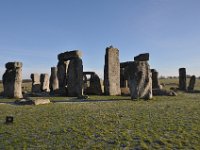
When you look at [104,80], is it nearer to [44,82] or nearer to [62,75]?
[62,75]

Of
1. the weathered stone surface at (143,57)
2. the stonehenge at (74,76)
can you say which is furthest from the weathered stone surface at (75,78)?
the weathered stone surface at (143,57)

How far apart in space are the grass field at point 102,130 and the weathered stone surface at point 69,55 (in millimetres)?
16780

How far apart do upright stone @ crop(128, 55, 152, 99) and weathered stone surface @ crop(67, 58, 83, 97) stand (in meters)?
7.19

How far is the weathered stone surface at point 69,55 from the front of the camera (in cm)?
3317

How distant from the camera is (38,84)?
43688 millimetres

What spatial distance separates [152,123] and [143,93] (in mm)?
11786

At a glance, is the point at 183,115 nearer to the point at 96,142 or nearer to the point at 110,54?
the point at 96,142

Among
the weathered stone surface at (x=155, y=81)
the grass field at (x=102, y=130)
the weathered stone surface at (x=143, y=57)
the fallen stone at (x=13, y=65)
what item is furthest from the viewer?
the weathered stone surface at (x=155, y=81)

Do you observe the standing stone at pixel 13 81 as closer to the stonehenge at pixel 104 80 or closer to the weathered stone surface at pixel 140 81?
the stonehenge at pixel 104 80

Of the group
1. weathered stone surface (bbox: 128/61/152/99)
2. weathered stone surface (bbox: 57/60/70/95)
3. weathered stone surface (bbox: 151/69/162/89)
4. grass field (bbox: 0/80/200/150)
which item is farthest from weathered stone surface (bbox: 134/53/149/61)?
grass field (bbox: 0/80/200/150)

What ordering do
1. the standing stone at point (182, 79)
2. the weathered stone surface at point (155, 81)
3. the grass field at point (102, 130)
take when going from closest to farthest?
1. the grass field at point (102, 130)
2. the weathered stone surface at point (155, 81)
3. the standing stone at point (182, 79)

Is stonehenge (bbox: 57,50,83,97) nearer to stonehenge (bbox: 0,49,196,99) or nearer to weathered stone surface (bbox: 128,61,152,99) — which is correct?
stonehenge (bbox: 0,49,196,99)

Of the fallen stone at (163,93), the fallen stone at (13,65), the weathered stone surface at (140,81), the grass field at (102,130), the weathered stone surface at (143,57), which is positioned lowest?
the grass field at (102,130)

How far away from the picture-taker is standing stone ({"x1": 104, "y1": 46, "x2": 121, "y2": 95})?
32000 millimetres
